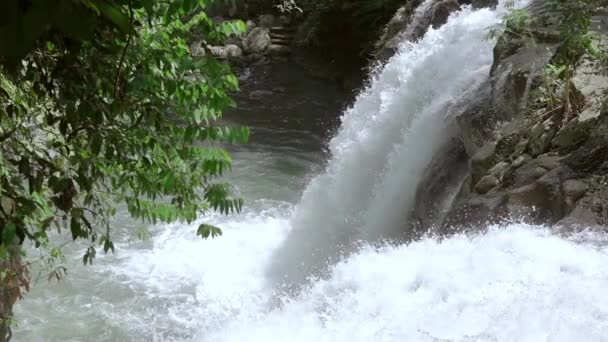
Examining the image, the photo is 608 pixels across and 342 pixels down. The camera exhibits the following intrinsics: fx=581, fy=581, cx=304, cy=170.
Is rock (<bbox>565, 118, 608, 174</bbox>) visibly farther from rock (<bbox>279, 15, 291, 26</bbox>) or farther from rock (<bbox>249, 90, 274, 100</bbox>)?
rock (<bbox>279, 15, 291, 26</bbox>)

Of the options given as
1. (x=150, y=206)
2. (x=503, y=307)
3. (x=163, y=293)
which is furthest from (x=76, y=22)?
(x=163, y=293)

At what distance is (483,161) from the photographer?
5250 mm

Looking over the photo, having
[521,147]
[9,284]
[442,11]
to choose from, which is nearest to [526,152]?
[521,147]

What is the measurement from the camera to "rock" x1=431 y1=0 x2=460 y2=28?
9.78 meters

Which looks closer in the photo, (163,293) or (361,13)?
(163,293)

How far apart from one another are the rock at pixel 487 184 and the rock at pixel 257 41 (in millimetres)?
13490

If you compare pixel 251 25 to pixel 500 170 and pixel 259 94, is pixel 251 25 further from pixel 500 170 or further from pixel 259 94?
pixel 500 170

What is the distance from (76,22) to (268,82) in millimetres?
14802

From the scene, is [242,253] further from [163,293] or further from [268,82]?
[268,82]

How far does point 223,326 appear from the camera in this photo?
5.54 metres

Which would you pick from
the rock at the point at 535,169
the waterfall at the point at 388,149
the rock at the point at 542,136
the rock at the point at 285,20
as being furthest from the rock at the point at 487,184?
the rock at the point at 285,20

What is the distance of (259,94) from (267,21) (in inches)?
195

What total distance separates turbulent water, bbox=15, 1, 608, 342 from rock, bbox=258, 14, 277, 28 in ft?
31.4

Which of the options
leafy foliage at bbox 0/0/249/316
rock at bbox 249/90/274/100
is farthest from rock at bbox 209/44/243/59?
leafy foliage at bbox 0/0/249/316
